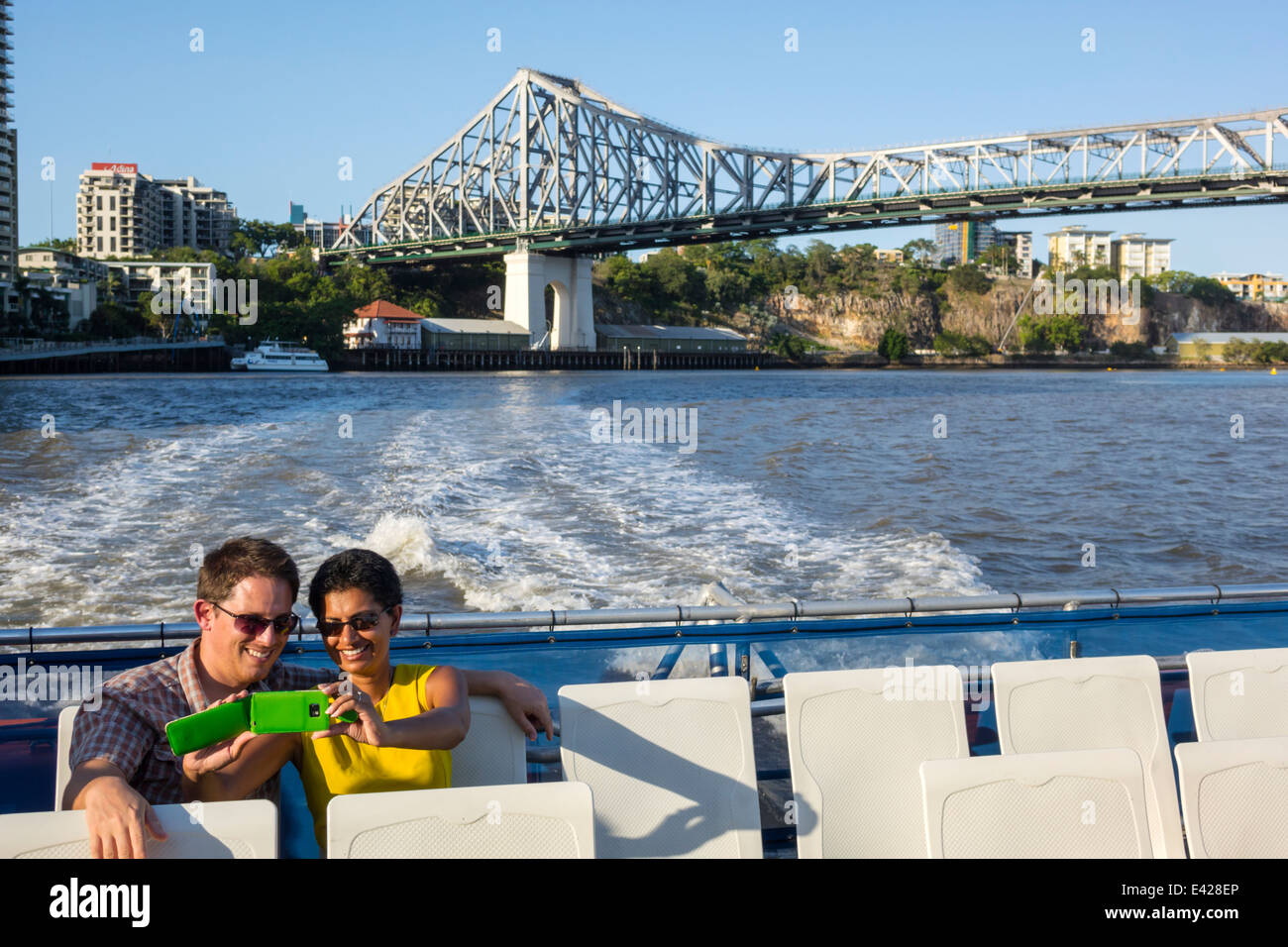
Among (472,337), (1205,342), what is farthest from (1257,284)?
(472,337)

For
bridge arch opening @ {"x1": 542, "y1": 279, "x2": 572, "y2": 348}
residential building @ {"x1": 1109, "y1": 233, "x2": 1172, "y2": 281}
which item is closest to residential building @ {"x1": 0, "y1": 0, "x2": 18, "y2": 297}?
bridge arch opening @ {"x1": 542, "y1": 279, "x2": 572, "y2": 348}

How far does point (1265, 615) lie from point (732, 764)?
6.93ft

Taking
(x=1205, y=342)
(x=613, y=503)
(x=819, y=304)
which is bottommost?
(x=613, y=503)

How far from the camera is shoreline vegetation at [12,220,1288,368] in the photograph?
58.6 metres

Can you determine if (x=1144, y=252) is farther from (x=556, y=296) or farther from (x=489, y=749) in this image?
(x=489, y=749)

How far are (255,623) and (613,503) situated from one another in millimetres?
9610

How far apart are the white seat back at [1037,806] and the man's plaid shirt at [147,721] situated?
1.17 m

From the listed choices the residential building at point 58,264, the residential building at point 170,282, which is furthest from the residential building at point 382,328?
the residential building at point 58,264

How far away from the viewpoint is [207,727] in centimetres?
174

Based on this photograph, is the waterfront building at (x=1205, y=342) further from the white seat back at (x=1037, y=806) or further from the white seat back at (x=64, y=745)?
the white seat back at (x=64, y=745)

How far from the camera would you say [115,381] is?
38562mm

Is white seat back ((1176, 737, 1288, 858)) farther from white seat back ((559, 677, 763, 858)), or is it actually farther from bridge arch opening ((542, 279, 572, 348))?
bridge arch opening ((542, 279, 572, 348))

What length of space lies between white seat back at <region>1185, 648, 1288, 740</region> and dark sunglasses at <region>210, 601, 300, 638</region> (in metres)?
1.82
